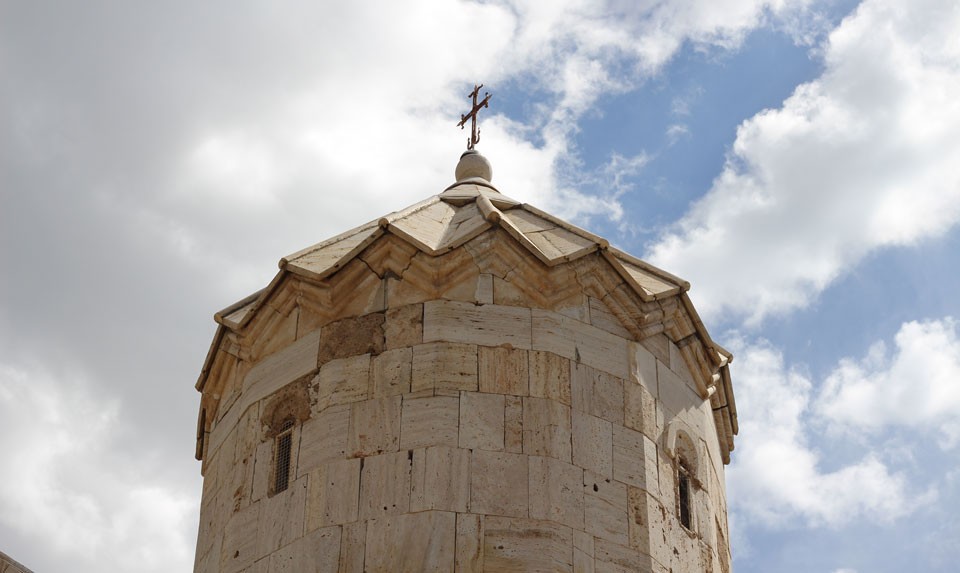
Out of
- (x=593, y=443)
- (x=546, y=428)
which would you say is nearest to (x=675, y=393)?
(x=593, y=443)

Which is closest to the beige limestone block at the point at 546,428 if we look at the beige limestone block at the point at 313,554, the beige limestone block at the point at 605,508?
the beige limestone block at the point at 605,508

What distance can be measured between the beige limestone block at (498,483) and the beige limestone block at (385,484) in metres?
0.42

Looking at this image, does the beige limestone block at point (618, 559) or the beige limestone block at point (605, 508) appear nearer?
the beige limestone block at point (618, 559)

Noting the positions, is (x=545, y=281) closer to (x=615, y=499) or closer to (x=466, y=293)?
(x=466, y=293)

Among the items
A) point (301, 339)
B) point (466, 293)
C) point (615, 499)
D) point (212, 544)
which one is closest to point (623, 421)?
point (615, 499)

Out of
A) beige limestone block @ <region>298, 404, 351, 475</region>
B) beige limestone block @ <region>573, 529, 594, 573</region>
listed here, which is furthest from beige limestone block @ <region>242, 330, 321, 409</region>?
beige limestone block @ <region>573, 529, 594, 573</region>

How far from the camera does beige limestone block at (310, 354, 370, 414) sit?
9.66m

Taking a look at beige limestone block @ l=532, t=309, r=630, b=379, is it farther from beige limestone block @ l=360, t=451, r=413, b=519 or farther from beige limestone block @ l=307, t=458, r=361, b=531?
beige limestone block @ l=307, t=458, r=361, b=531

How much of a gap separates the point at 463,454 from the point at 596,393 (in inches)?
44.2

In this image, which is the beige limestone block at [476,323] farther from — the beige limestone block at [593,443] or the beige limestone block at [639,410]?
the beige limestone block at [639,410]

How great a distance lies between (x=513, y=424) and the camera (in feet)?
30.6

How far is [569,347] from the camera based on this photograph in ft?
32.4

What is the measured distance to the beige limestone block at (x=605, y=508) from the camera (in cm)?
911

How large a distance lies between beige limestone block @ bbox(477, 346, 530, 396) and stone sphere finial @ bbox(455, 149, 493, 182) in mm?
2938
